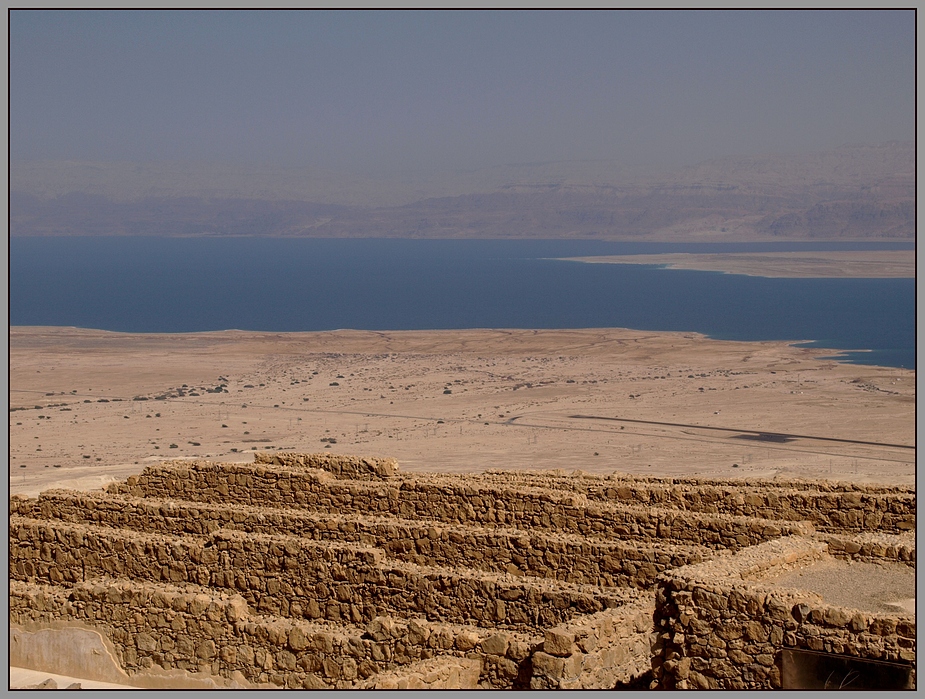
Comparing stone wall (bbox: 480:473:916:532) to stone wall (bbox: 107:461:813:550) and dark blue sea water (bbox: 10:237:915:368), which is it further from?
dark blue sea water (bbox: 10:237:915:368)

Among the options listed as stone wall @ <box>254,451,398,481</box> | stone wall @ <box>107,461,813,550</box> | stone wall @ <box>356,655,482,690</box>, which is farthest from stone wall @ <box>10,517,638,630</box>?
stone wall @ <box>254,451,398,481</box>

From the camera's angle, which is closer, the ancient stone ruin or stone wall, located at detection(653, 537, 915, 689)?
stone wall, located at detection(653, 537, 915, 689)

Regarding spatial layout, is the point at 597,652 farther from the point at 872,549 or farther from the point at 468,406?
the point at 468,406

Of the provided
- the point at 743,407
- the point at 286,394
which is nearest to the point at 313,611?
the point at 743,407

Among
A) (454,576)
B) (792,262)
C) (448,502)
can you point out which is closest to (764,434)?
(448,502)

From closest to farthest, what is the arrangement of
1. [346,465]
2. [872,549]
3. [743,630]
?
[743,630] < [872,549] < [346,465]

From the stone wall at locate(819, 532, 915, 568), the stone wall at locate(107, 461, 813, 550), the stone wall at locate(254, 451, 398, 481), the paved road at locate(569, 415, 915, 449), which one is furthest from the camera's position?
the paved road at locate(569, 415, 915, 449)
